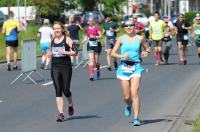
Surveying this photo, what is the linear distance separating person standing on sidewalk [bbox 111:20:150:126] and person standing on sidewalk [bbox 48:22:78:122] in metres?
0.98

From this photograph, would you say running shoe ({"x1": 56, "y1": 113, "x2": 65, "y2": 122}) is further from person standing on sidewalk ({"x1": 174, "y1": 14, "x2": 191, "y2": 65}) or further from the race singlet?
person standing on sidewalk ({"x1": 174, "y1": 14, "x2": 191, "y2": 65})

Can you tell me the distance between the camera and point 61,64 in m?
12.4

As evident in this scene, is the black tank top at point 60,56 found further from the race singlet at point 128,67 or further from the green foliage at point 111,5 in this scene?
the green foliage at point 111,5

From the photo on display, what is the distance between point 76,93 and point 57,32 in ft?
16.4

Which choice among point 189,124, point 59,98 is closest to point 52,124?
point 59,98

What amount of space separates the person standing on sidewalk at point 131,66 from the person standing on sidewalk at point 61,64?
3.23 ft

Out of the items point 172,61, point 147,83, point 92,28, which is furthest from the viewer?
point 172,61

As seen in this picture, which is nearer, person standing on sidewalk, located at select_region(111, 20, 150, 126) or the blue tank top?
person standing on sidewalk, located at select_region(111, 20, 150, 126)

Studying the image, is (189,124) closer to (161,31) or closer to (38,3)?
(161,31)

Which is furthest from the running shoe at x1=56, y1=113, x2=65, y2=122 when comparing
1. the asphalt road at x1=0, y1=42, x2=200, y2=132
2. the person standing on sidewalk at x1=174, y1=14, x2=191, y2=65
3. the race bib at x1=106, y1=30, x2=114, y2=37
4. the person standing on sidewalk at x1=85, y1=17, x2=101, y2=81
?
the person standing on sidewalk at x1=174, y1=14, x2=191, y2=65

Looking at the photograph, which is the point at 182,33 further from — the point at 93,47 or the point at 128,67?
the point at 128,67

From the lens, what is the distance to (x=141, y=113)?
13.4 meters

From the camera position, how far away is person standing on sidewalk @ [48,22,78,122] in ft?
40.5

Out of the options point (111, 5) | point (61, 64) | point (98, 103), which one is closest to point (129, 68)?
point (61, 64)
